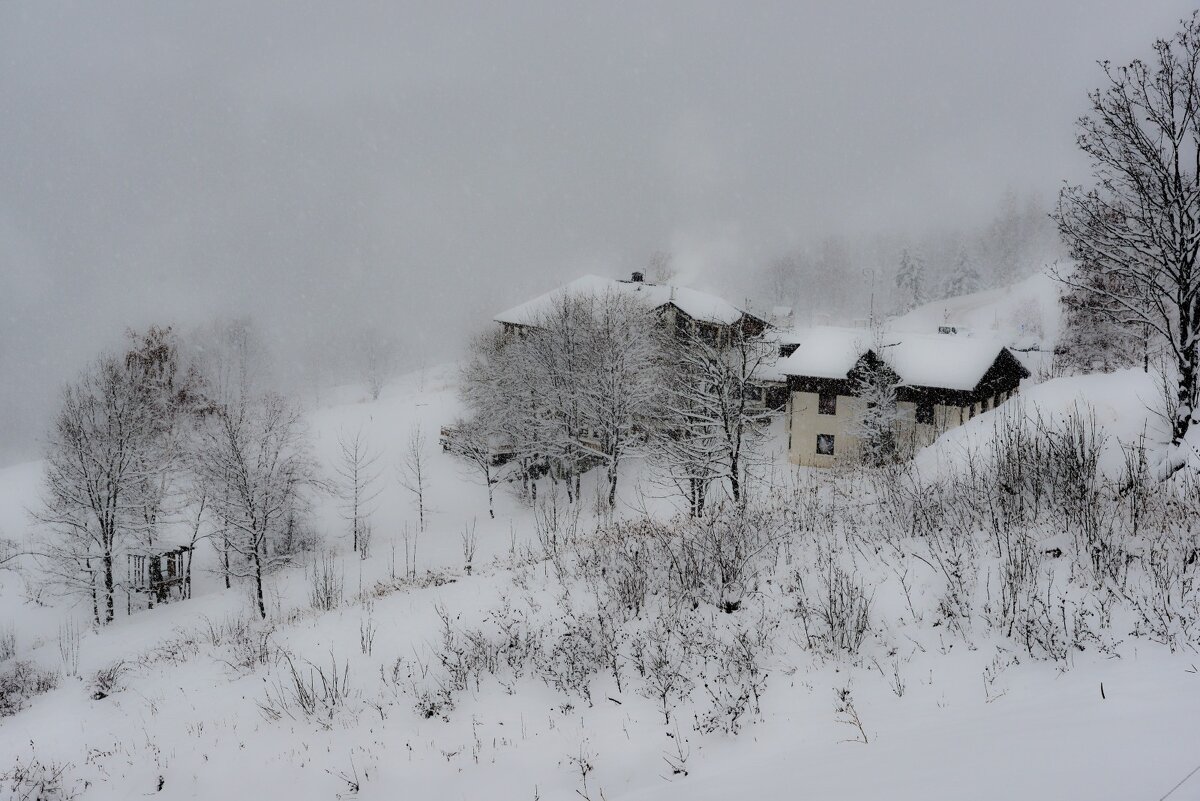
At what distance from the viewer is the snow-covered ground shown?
12.2ft

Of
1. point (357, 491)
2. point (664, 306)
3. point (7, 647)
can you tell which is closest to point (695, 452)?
point (357, 491)

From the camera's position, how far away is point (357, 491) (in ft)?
104

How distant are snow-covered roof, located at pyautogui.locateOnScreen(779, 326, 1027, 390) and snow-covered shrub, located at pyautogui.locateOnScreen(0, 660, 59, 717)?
33.9 meters

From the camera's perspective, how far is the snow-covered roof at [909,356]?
31.6 m

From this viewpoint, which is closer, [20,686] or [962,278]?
[20,686]

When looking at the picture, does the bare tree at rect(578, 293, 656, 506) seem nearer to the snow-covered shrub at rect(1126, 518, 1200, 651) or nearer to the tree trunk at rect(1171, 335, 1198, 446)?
the tree trunk at rect(1171, 335, 1198, 446)

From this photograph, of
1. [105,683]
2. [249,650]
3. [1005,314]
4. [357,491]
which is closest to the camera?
[249,650]

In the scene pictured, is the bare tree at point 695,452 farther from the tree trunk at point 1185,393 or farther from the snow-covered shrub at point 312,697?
the snow-covered shrub at point 312,697

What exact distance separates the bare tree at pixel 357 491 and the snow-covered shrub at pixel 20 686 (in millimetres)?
15104

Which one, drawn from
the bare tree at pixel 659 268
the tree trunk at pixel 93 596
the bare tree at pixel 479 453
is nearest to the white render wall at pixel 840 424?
the bare tree at pixel 479 453

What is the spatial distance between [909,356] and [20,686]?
3754 cm

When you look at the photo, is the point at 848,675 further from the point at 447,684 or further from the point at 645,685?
the point at 447,684

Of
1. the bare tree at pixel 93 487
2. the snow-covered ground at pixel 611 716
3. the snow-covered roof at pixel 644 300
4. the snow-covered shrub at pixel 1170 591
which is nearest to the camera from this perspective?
A: the snow-covered ground at pixel 611 716

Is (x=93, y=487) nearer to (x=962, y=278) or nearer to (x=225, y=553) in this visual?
(x=225, y=553)
